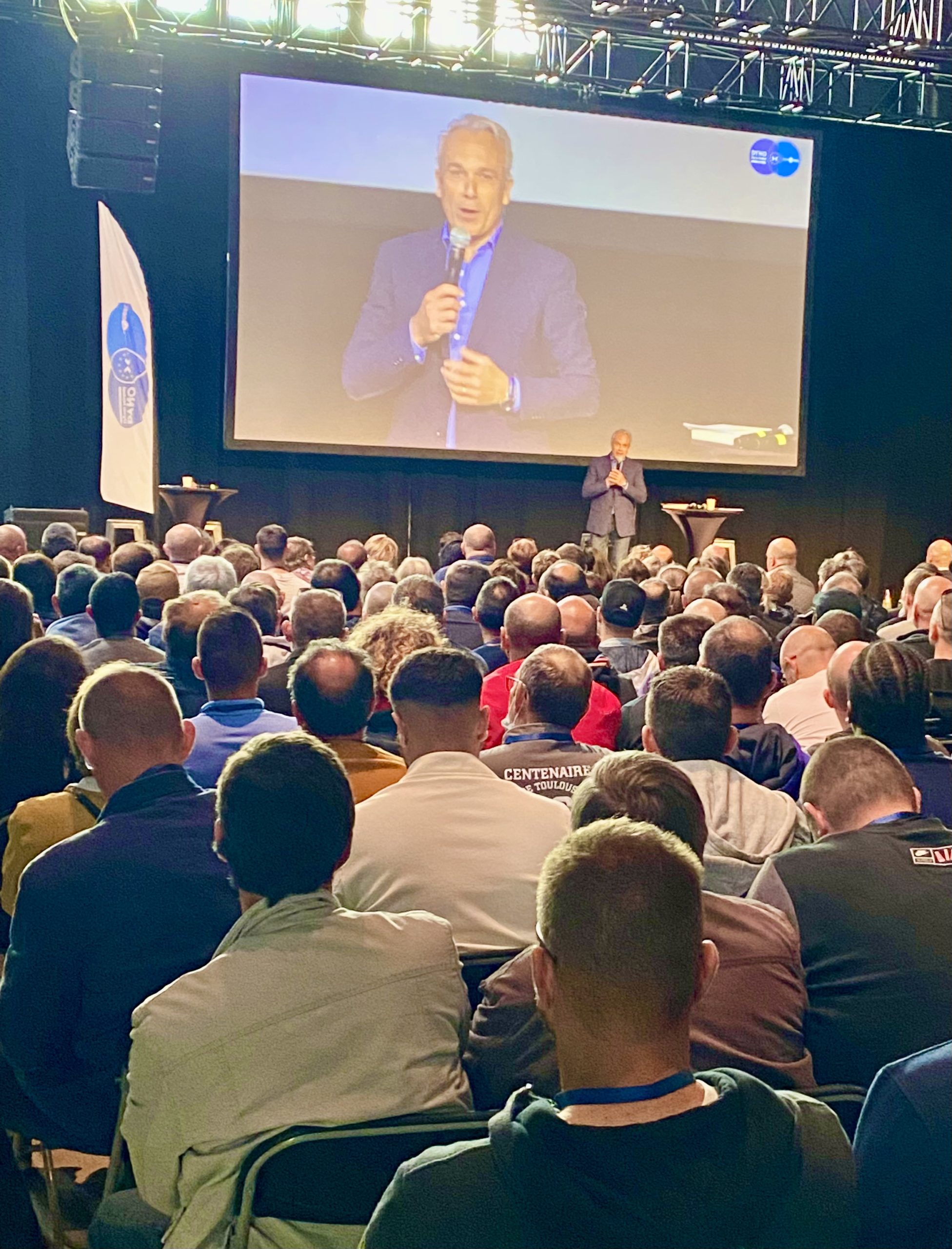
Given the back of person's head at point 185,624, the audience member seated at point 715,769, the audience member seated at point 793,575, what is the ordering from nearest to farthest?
the audience member seated at point 715,769 → the back of person's head at point 185,624 → the audience member seated at point 793,575

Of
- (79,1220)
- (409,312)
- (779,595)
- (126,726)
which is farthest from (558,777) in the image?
(409,312)

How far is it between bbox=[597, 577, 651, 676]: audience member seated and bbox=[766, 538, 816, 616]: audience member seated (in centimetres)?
149

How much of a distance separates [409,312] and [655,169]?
8.00ft

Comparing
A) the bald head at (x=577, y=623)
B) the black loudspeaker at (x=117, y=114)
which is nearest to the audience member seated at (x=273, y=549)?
the black loudspeaker at (x=117, y=114)

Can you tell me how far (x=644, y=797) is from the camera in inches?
81.8

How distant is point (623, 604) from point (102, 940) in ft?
10.9

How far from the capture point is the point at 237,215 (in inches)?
416

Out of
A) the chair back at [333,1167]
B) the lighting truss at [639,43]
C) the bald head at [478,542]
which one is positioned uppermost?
the lighting truss at [639,43]

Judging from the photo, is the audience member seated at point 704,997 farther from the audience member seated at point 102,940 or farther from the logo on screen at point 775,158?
the logo on screen at point 775,158

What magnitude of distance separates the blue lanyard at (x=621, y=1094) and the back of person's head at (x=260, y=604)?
365 centimetres

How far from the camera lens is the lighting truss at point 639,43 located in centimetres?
902

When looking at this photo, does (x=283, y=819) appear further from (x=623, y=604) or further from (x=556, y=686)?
(x=623, y=604)

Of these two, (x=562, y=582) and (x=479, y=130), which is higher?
(x=479, y=130)

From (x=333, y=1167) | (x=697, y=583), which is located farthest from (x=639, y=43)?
(x=333, y=1167)
